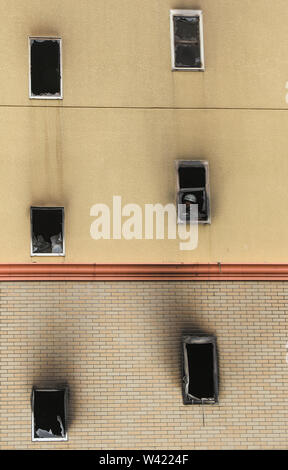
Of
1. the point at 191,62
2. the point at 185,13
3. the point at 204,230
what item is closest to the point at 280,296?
the point at 204,230

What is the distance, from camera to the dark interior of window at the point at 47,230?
1233 cm

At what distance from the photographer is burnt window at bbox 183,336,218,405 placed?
11.9m

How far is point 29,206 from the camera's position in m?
12.4

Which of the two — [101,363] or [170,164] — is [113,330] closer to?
[101,363]

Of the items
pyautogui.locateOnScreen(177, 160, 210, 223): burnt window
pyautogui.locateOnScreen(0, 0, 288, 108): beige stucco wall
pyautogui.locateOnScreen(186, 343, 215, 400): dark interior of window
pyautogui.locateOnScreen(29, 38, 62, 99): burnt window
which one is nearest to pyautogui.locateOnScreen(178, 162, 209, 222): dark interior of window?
pyautogui.locateOnScreen(177, 160, 210, 223): burnt window

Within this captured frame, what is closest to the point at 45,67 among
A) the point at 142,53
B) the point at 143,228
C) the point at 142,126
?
the point at 142,53

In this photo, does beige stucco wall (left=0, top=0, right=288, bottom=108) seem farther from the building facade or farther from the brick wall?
the brick wall

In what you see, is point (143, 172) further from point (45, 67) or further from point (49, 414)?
point (49, 414)

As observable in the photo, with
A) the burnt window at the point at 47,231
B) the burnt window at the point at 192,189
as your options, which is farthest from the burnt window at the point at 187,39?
the burnt window at the point at 47,231

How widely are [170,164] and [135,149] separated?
73 cm

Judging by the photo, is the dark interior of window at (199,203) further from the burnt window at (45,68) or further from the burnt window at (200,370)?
the burnt window at (45,68)

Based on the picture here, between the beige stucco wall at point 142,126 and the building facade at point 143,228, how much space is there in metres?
0.03

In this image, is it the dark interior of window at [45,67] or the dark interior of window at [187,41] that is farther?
the dark interior of window at [187,41]

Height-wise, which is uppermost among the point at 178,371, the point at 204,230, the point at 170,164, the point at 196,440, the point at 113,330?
the point at 170,164
